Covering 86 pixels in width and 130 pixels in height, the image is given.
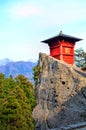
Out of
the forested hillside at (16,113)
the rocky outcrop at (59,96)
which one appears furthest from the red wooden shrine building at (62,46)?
the forested hillside at (16,113)

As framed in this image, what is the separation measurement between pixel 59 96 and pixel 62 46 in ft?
22.2

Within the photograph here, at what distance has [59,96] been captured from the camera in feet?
83.6

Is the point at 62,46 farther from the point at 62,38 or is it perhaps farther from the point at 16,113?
the point at 16,113

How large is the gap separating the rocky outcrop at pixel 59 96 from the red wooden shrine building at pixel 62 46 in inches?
87.6

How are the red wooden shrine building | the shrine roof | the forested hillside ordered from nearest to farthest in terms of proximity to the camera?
the red wooden shrine building, the shrine roof, the forested hillside

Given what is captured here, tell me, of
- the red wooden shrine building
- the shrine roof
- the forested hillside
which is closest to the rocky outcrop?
the red wooden shrine building

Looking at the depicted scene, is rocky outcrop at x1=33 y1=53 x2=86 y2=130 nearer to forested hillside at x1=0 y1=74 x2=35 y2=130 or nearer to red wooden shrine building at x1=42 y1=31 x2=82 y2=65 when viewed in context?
red wooden shrine building at x1=42 y1=31 x2=82 y2=65

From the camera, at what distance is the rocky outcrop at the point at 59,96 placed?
23969mm

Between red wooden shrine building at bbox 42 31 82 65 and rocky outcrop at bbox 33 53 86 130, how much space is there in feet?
7.30

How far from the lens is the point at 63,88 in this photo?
25609mm

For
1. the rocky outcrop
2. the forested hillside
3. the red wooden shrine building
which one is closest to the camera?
the rocky outcrop

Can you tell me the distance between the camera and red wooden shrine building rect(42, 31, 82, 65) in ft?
100

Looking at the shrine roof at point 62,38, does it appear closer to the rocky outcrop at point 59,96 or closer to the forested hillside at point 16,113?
the rocky outcrop at point 59,96

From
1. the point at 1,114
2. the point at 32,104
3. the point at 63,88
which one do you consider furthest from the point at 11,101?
the point at 63,88
